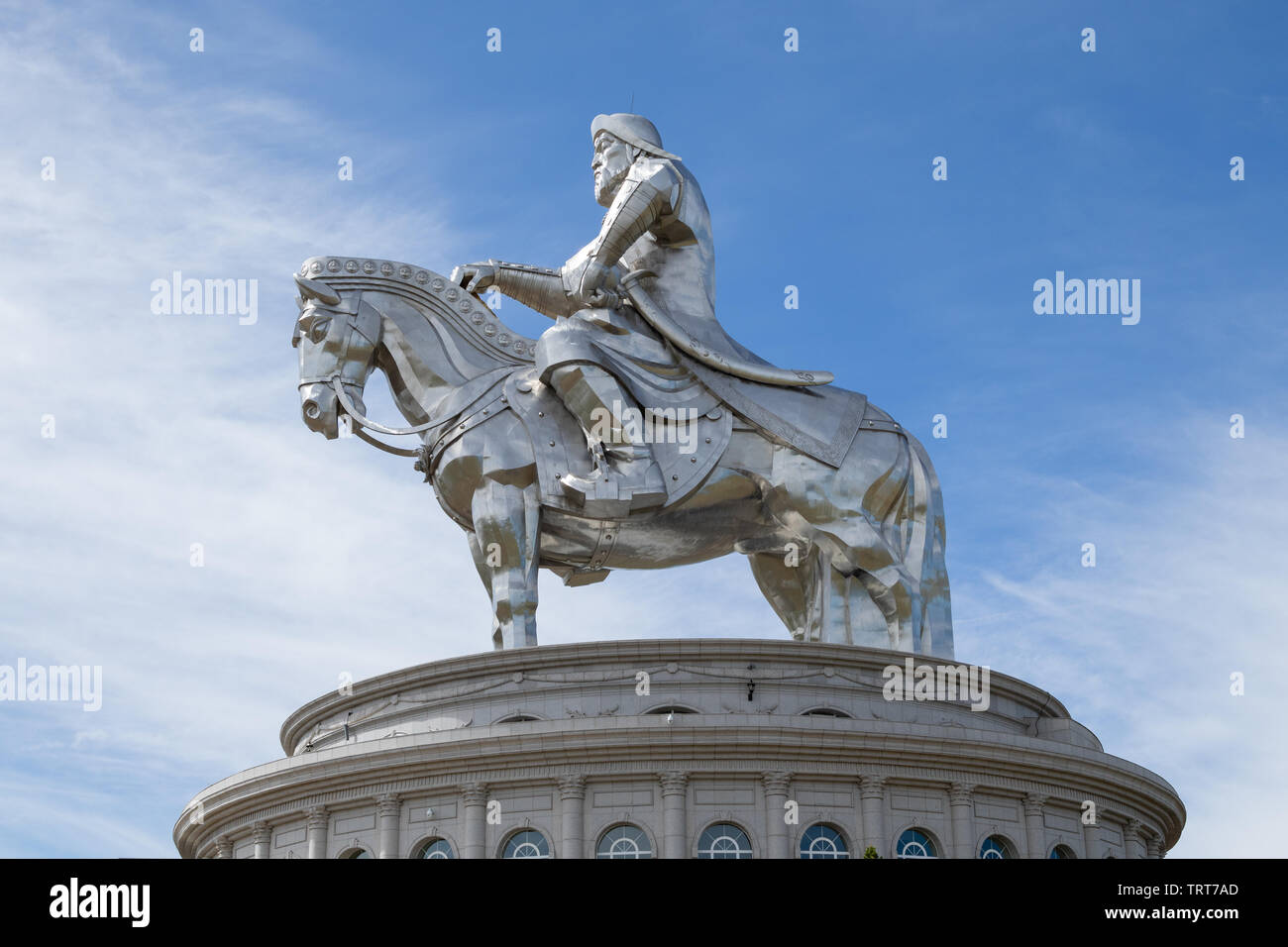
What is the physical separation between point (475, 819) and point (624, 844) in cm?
174

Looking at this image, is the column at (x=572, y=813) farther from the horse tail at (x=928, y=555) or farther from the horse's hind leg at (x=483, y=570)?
the horse tail at (x=928, y=555)

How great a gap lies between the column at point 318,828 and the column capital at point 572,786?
306 centimetres

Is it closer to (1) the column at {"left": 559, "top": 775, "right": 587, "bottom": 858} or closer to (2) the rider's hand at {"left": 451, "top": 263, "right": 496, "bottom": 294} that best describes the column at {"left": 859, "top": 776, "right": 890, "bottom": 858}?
(1) the column at {"left": 559, "top": 775, "right": 587, "bottom": 858}

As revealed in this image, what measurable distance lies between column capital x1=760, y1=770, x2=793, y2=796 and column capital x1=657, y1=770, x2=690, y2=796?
0.90 meters

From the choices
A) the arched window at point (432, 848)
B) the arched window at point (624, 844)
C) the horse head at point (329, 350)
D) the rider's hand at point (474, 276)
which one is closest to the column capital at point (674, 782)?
the arched window at point (624, 844)

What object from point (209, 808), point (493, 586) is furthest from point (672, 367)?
point (209, 808)

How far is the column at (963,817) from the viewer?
22.5 meters

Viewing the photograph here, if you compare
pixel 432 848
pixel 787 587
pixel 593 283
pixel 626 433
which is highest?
pixel 593 283

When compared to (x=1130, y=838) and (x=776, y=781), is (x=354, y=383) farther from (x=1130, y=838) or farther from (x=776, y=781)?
(x=1130, y=838)

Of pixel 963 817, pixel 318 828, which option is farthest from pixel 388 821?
pixel 963 817

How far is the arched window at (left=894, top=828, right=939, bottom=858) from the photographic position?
73.3 ft

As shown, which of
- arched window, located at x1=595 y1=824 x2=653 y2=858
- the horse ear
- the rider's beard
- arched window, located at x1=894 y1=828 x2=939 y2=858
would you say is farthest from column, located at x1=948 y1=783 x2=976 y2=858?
the horse ear

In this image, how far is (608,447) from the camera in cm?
2492
